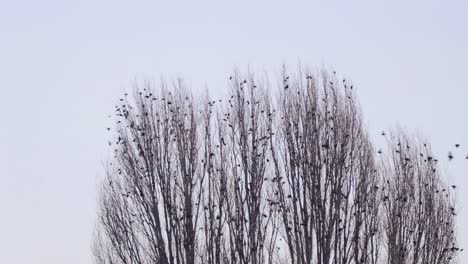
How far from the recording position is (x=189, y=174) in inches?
957

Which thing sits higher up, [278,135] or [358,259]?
[278,135]

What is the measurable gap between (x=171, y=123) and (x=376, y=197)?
5410mm

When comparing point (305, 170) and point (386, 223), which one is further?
point (386, 223)

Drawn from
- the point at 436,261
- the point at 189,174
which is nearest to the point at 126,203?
the point at 189,174

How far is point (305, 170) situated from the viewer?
78.1 feet

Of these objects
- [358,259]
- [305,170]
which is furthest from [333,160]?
[358,259]

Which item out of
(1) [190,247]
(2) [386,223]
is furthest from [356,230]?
(1) [190,247]

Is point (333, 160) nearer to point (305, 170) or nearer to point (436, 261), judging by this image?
point (305, 170)

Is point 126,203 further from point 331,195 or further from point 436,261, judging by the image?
point 436,261

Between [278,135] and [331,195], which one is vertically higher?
[278,135]

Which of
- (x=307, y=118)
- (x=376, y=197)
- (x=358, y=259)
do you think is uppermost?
(x=307, y=118)

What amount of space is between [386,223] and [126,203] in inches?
265

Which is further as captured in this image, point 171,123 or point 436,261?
point 436,261

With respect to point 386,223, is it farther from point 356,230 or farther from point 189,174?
point 189,174
